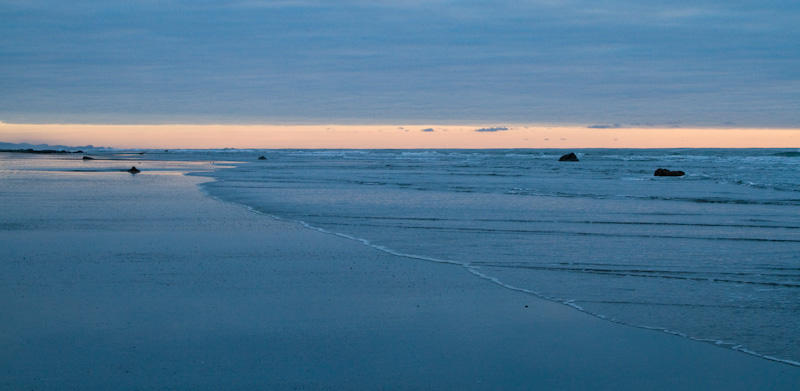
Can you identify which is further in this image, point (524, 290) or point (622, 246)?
point (622, 246)

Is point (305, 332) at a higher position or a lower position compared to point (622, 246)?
lower

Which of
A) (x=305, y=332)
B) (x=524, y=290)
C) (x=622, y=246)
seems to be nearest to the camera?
(x=305, y=332)

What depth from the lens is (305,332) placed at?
461 centimetres

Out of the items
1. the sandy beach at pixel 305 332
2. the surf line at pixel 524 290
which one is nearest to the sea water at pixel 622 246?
the surf line at pixel 524 290

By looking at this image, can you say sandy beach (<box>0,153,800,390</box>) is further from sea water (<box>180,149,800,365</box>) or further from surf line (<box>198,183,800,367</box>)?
A: sea water (<box>180,149,800,365</box>)

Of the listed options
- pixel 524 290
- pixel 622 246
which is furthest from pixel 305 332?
pixel 622 246

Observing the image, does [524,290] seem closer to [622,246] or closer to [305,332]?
[305,332]

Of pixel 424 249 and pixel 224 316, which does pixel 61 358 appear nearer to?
pixel 224 316

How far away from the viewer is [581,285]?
242 inches

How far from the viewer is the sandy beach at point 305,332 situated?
380 cm

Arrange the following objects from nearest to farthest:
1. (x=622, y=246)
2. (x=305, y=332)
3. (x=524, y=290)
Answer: (x=305, y=332) → (x=524, y=290) → (x=622, y=246)

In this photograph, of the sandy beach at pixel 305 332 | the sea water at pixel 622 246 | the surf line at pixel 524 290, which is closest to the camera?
the sandy beach at pixel 305 332

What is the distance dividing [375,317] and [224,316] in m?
1.22

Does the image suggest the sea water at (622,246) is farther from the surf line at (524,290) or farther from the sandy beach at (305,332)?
the sandy beach at (305,332)
